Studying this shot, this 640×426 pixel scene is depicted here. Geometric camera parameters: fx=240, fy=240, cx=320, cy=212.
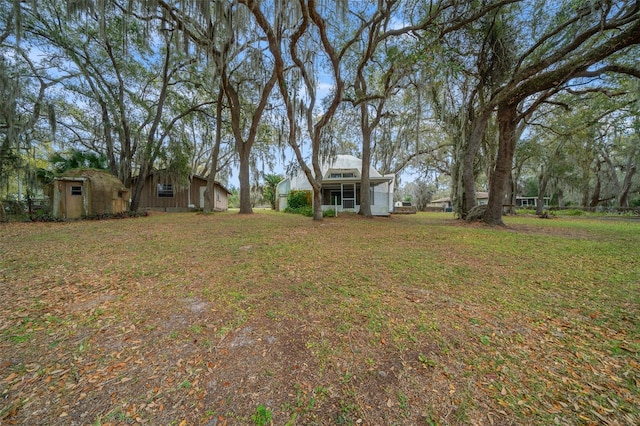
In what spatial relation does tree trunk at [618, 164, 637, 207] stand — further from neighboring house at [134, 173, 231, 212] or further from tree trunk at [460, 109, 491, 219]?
neighboring house at [134, 173, 231, 212]

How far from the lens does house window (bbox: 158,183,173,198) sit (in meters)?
18.5

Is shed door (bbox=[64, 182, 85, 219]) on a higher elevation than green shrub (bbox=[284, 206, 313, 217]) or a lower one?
higher

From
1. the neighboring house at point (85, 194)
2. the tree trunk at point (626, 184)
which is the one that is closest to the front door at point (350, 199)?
the neighboring house at point (85, 194)

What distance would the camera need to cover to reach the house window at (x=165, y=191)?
18.5 meters

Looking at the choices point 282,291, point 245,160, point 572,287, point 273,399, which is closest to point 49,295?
point 282,291

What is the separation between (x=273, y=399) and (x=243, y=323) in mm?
967

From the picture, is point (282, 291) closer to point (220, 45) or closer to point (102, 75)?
point (220, 45)

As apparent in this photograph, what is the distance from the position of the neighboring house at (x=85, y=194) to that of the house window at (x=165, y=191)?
709cm

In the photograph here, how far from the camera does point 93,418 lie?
1.48m

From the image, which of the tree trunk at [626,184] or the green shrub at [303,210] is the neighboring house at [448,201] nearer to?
the tree trunk at [626,184]

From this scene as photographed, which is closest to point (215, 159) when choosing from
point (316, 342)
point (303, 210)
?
point (303, 210)

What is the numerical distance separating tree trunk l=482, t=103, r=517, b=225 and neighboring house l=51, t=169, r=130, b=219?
1688 centimetres

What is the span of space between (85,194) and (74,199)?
0.41 meters

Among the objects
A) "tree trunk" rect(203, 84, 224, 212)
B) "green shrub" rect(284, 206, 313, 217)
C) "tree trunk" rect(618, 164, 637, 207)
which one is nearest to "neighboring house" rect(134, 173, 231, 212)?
"tree trunk" rect(203, 84, 224, 212)
